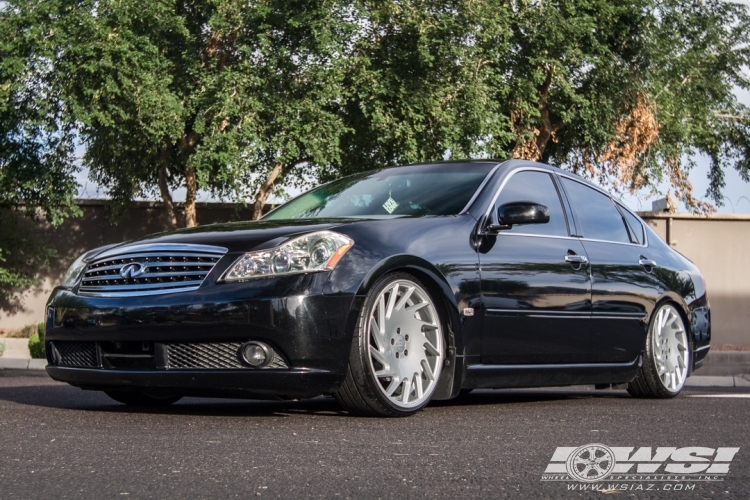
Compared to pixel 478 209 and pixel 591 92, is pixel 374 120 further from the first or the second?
pixel 478 209

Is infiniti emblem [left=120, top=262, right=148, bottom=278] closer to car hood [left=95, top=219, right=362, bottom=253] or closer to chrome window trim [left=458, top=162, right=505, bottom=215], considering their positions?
car hood [left=95, top=219, right=362, bottom=253]

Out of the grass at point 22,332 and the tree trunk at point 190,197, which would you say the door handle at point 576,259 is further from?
the grass at point 22,332

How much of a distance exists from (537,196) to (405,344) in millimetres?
1820

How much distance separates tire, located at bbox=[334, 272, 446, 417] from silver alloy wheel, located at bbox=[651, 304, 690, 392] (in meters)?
2.48

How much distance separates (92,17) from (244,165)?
10.5ft

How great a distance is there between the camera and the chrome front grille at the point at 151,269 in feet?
18.0

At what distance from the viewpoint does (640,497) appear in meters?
3.54

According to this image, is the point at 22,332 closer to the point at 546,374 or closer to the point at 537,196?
the point at 537,196

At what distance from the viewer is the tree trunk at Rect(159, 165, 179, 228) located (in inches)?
798

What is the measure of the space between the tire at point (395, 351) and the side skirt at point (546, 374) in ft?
1.07

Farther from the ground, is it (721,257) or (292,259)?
(292,259)

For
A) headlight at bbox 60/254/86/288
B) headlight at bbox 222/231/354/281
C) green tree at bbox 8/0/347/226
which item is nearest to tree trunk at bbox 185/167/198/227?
green tree at bbox 8/0/347/226

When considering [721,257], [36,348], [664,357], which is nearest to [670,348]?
[664,357]

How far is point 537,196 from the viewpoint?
A: 23.3ft
